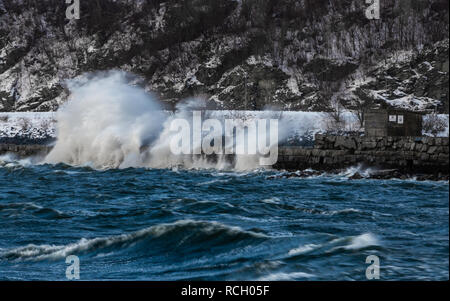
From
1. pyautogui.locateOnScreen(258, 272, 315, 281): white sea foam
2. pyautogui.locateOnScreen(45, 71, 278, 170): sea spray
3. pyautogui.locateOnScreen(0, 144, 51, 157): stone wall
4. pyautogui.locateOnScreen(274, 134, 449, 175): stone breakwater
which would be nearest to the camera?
pyautogui.locateOnScreen(258, 272, 315, 281): white sea foam

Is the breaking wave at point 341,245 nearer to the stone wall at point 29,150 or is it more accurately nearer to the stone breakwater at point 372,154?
the stone breakwater at point 372,154

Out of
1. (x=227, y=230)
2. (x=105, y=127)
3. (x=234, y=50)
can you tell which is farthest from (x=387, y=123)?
(x=234, y=50)

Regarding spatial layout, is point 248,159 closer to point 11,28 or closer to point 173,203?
point 173,203

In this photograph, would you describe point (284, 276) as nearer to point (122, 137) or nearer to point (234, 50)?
point (122, 137)

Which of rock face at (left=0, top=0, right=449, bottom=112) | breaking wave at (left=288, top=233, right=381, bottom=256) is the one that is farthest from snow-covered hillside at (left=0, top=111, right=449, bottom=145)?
breaking wave at (left=288, top=233, right=381, bottom=256)

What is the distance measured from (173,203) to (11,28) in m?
74.7

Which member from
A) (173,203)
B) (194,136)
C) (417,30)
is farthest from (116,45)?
(173,203)

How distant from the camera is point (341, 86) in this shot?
72.5 meters

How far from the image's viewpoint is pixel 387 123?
2388 cm

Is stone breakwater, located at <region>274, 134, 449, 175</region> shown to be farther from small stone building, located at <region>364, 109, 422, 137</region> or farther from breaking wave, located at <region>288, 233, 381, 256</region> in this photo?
breaking wave, located at <region>288, 233, 381, 256</region>

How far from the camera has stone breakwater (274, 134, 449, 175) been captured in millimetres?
21375

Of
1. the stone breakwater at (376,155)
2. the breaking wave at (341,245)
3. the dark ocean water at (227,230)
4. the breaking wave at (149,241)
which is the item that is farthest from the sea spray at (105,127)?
the breaking wave at (341,245)

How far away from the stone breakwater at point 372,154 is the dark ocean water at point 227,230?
4.03 m

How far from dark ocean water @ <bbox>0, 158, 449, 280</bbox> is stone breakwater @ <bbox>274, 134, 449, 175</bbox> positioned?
403 centimetres
